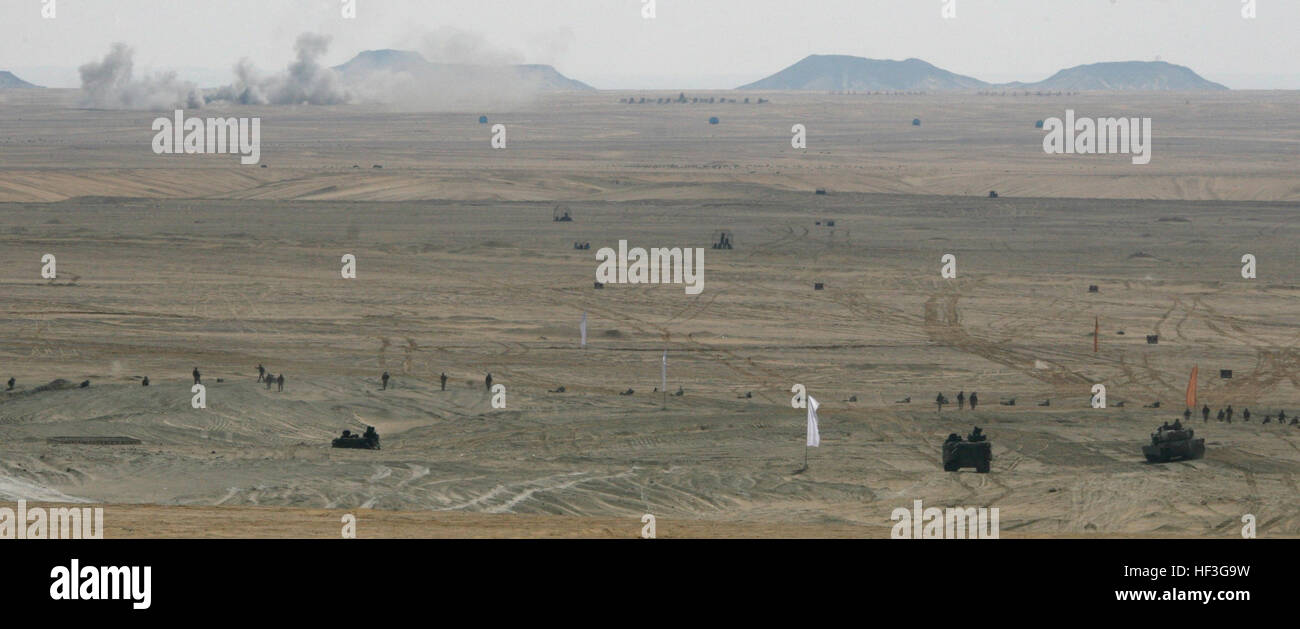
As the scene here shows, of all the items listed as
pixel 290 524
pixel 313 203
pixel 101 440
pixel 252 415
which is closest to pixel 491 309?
pixel 252 415

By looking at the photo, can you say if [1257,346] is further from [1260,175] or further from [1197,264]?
[1260,175]

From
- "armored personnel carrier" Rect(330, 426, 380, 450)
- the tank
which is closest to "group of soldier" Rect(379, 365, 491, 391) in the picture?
"armored personnel carrier" Rect(330, 426, 380, 450)

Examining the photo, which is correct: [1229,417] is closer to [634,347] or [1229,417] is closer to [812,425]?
[812,425]

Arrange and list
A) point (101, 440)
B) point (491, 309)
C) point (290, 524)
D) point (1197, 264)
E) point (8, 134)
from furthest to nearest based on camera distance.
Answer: point (8, 134) → point (1197, 264) → point (491, 309) → point (101, 440) → point (290, 524)

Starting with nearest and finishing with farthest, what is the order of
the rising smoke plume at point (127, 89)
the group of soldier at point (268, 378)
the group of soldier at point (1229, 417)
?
the group of soldier at point (1229, 417) → the group of soldier at point (268, 378) → the rising smoke plume at point (127, 89)

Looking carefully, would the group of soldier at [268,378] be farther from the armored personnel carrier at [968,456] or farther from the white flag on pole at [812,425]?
the armored personnel carrier at [968,456]

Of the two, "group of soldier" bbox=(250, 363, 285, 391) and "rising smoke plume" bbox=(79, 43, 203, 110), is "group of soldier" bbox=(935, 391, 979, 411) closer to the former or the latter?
"group of soldier" bbox=(250, 363, 285, 391)

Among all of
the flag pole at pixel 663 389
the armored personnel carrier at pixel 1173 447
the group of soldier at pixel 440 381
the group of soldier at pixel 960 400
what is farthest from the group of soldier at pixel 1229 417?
the group of soldier at pixel 440 381

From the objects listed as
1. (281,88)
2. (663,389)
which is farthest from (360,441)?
(281,88)
